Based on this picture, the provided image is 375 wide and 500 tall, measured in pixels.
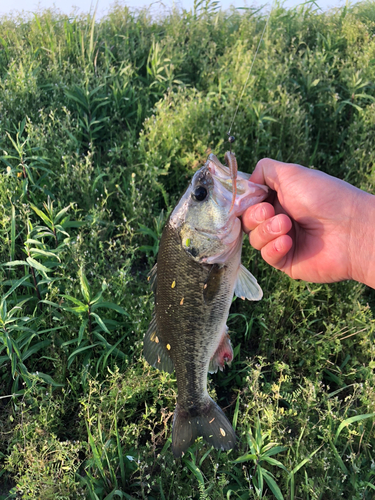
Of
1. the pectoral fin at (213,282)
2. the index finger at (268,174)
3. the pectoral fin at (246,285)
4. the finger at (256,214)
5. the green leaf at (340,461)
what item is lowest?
the green leaf at (340,461)

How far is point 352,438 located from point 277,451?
649 mm

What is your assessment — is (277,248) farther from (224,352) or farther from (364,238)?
(224,352)

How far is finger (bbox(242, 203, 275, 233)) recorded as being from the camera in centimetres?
198

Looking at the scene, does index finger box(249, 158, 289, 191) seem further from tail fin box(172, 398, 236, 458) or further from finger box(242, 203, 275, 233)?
tail fin box(172, 398, 236, 458)

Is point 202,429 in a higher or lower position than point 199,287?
lower

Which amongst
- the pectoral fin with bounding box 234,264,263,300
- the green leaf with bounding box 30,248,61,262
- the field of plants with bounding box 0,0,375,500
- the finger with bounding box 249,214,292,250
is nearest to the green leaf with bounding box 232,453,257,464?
the field of plants with bounding box 0,0,375,500

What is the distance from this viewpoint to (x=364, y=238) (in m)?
2.19

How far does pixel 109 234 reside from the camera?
3564 mm

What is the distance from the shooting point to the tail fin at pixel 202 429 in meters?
2.07

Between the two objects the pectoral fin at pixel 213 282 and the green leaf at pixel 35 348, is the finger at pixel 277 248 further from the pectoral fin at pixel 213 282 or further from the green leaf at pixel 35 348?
the green leaf at pixel 35 348

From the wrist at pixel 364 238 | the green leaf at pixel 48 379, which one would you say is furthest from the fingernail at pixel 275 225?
the green leaf at pixel 48 379

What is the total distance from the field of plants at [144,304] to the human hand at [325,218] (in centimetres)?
74

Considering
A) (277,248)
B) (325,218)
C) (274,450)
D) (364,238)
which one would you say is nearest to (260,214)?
(277,248)

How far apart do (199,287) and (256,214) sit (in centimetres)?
54
